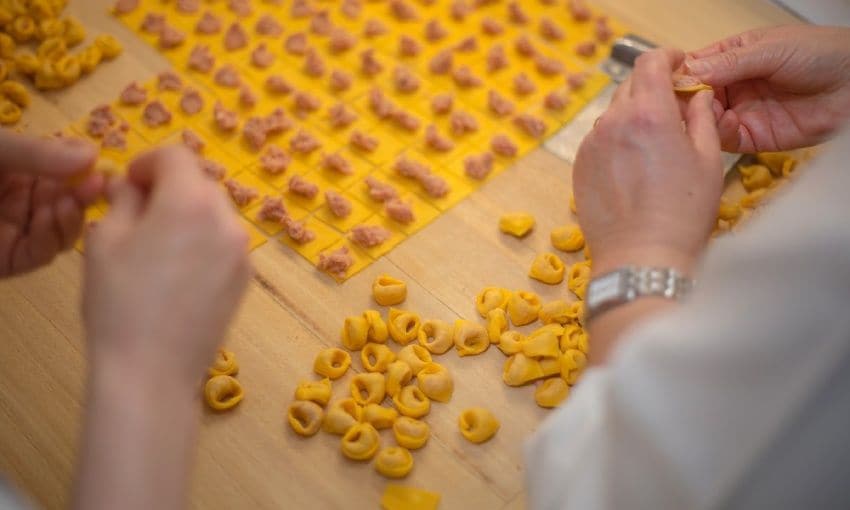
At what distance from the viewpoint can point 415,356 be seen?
3.20ft

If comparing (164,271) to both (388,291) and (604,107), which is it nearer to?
(388,291)

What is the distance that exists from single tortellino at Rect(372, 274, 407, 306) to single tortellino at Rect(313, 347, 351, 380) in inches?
3.6

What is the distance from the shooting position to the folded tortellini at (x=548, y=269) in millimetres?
1072

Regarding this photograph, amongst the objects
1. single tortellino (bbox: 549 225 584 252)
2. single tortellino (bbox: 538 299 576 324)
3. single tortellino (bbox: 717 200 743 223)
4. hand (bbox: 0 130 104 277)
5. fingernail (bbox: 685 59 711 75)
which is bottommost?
single tortellino (bbox: 538 299 576 324)

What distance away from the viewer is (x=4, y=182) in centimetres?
73

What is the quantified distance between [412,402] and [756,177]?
60 cm

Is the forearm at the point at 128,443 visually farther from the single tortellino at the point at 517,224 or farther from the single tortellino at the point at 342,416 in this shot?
the single tortellino at the point at 517,224

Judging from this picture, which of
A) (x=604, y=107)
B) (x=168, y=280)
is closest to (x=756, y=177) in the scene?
(x=604, y=107)

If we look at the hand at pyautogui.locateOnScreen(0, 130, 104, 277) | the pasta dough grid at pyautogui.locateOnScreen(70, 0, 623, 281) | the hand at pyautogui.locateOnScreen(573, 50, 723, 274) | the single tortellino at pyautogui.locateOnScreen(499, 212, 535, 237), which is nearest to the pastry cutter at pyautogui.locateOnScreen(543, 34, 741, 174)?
the pasta dough grid at pyautogui.locateOnScreen(70, 0, 623, 281)

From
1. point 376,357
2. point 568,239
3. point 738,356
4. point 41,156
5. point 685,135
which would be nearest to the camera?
point 738,356

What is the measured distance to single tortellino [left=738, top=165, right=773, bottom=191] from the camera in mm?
1175

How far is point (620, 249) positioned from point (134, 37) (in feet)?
3.23

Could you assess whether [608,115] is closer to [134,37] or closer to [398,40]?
[398,40]

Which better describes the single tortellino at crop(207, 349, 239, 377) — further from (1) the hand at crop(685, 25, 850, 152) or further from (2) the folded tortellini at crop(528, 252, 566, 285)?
(1) the hand at crop(685, 25, 850, 152)
